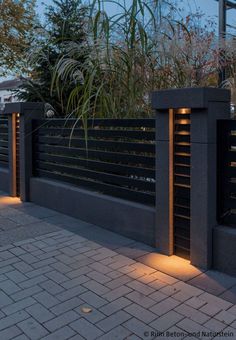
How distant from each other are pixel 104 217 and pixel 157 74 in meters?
1.49

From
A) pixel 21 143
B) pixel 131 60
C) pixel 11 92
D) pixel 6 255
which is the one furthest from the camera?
pixel 11 92

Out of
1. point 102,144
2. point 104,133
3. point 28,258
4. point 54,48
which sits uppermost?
point 54,48

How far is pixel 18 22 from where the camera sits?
11805 mm

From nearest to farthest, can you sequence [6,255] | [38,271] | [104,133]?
[38,271]
[6,255]
[104,133]

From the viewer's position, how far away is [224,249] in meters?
2.80

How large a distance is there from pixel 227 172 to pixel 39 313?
5.26ft

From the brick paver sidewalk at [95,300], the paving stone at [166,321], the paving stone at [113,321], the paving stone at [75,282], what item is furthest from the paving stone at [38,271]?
the paving stone at [166,321]

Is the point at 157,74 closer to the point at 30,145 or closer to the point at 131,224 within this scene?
the point at 131,224

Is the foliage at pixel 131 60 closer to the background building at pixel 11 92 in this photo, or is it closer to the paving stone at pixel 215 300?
the paving stone at pixel 215 300

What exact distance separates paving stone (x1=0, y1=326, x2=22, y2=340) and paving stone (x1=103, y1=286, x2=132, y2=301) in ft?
1.97

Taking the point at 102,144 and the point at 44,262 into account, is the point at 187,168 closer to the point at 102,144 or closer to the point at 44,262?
the point at 102,144

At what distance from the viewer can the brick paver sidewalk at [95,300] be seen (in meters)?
2.12

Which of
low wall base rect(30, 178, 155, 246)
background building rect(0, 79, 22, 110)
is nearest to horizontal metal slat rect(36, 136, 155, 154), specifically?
low wall base rect(30, 178, 155, 246)

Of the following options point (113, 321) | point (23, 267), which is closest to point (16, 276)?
point (23, 267)
